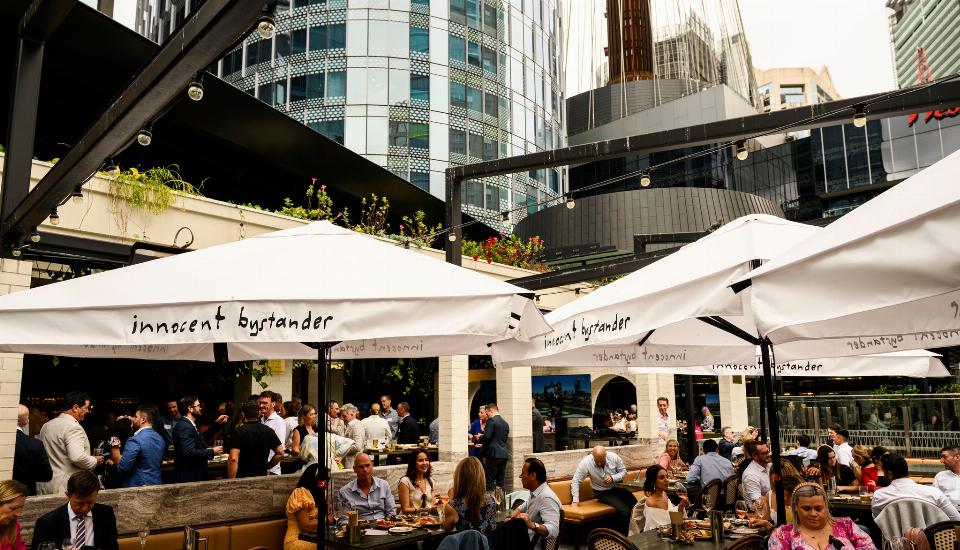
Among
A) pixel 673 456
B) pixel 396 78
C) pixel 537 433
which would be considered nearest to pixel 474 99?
pixel 396 78

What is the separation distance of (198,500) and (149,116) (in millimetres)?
4291

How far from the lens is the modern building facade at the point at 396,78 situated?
144 ft

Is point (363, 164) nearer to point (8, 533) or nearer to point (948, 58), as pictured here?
point (8, 533)

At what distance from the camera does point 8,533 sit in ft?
16.3

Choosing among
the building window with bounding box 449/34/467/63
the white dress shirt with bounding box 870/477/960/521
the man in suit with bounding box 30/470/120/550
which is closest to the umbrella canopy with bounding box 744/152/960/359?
the white dress shirt with bounding box 870/477/960/521

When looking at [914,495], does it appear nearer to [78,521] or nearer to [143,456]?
[78,521]

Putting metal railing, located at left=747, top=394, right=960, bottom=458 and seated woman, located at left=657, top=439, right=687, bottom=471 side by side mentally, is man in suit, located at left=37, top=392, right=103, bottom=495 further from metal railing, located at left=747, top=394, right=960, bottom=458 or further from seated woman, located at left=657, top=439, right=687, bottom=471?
metal railing, located at left=747, top=394, right=960, bottom=458

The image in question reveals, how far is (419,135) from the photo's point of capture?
44750mm

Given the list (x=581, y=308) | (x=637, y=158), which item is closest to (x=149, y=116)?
(x=581, y=308)

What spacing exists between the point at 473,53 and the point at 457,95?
3379 mm

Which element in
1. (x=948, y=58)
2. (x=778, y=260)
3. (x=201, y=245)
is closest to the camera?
(x=778, y=260)

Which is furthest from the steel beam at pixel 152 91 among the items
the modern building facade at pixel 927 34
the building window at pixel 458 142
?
the modern building facade at pixel 927 34

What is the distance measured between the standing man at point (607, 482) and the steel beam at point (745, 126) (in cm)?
425

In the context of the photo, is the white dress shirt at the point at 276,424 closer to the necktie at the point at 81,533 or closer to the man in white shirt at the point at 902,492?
the necktie at the point at 81,533
